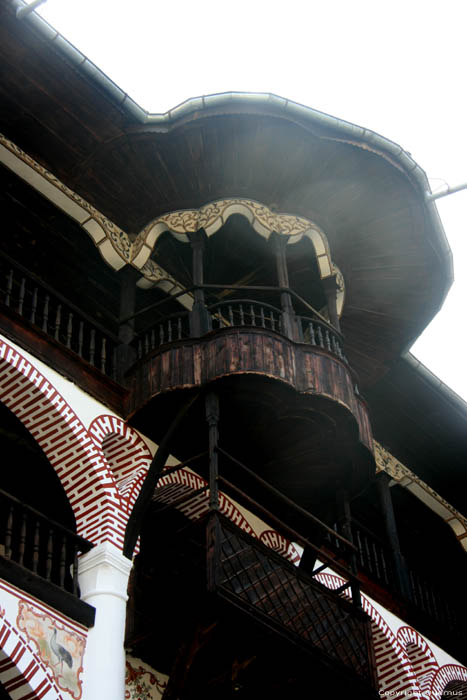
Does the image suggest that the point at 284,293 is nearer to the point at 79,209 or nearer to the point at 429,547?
the point at 79,209

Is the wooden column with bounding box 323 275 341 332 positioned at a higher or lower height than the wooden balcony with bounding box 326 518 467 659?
higher

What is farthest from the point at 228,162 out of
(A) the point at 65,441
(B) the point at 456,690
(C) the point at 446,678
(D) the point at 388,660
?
(B) the point at 456,690

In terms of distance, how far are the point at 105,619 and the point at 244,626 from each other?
1.12 m

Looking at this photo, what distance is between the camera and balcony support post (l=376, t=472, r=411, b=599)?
11234 millimetres

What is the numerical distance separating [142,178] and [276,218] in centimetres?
150

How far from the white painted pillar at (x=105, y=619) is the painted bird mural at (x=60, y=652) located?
16 centimetres

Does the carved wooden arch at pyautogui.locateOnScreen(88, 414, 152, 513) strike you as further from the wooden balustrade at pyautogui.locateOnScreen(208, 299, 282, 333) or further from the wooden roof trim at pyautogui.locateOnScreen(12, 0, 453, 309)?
the wooden roof trim at pyautogui.locateOnScreen(12, 0, 453, 309)

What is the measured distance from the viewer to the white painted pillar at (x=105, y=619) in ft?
22.4

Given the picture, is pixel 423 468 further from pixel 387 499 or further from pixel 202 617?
pixel 202 617

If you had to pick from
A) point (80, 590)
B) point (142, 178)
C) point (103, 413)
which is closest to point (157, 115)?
point (142, 178)

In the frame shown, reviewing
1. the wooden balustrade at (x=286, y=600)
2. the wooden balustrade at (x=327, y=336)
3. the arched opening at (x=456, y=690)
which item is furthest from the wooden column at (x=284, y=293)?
the arched opening at (x=456, y=690)

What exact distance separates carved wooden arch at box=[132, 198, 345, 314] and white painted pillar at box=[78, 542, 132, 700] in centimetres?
364

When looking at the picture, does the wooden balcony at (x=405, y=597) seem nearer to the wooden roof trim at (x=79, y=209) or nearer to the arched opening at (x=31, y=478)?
A: the arched opening at (x=31, y=478)

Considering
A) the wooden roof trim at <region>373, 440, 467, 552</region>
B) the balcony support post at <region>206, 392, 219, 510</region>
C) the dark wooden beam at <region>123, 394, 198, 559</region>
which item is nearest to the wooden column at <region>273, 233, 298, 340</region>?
the balcony support post at <region>206, 392, 219, 510</region>
